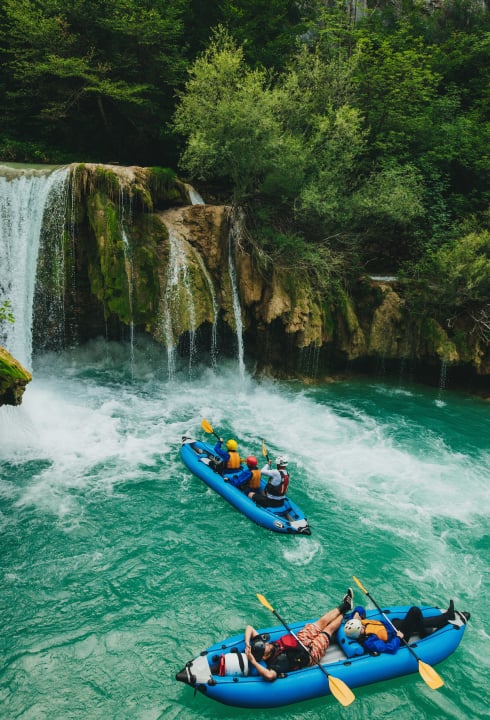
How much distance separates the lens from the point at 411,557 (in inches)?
320

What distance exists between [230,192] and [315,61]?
15.0 feet

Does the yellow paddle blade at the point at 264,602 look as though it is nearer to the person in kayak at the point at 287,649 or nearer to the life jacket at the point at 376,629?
the person in kayak at the point at 287,649

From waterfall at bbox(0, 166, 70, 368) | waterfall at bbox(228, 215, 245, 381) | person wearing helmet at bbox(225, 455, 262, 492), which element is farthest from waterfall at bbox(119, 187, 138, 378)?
person wearing helmet at bbox(225, 455, 262, 492)

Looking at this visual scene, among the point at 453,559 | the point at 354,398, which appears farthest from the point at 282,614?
the point at 354,398

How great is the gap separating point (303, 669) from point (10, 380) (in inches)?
229

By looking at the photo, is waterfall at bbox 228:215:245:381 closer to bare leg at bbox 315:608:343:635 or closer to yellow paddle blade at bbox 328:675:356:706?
bare leg at bbox 315:608:343:635

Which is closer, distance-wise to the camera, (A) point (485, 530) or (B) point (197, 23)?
(A) point (485, 530)

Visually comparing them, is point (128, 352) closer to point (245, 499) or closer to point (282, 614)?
point (245, 499)

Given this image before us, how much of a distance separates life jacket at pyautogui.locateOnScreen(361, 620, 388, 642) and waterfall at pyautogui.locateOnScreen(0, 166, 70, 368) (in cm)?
1041

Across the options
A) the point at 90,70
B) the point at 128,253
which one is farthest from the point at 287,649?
the point at 90,70

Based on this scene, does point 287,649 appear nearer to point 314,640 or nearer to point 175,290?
point 314,640

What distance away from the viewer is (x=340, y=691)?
552cm

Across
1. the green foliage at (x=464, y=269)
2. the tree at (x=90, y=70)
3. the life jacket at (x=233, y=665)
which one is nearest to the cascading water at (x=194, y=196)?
the tree at (x=90, y=70)

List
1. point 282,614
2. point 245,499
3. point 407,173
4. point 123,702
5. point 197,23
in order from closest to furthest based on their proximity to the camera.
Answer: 1. point 123,702
2. point 282,614
3. point 245,499
4. point 407,173
5. point 197,23
